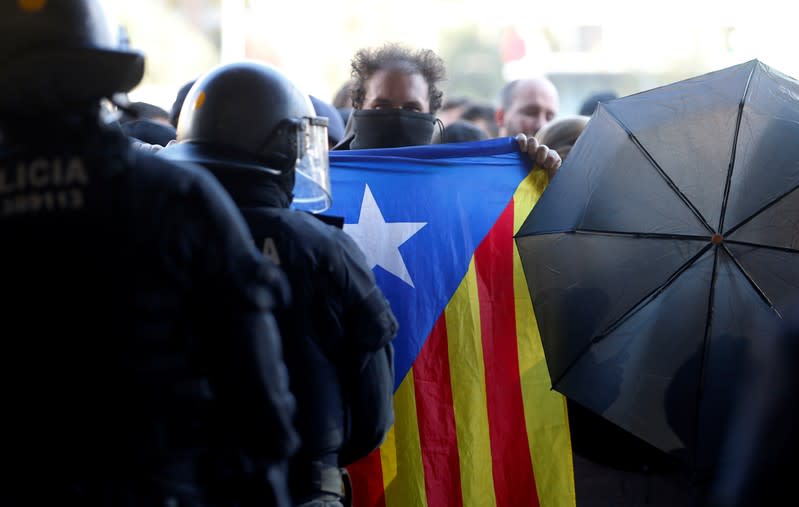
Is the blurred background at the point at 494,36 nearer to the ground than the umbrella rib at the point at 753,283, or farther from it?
nearer to the ground

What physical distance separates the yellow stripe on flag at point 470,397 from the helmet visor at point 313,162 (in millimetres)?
948

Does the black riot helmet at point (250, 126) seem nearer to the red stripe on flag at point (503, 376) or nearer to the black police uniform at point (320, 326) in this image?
the black police uniform at point (320, 326)

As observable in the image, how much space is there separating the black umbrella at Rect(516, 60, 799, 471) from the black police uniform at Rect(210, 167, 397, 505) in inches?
34.2

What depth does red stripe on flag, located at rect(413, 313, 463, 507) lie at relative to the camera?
4070mm

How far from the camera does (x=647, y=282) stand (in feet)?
11.9

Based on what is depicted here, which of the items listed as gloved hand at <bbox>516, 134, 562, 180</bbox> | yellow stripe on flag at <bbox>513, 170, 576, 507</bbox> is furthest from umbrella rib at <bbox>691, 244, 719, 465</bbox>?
gloved hand at <bbox>516, 134, 562, 180</bbox>

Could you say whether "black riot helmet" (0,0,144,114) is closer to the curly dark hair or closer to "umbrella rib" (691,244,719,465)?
"umbrella rib" (691,244,719,465)

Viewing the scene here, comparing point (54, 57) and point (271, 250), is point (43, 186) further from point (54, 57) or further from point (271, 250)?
point (271, 250)

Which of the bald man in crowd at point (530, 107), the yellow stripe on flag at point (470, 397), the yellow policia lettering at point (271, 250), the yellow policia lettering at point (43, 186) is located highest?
the yellow policia lettering at point (43, 186)

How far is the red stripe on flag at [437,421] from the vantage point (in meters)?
4.07

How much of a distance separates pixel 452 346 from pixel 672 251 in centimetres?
92

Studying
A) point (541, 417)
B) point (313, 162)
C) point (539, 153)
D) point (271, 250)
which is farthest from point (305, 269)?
point (539, 153)

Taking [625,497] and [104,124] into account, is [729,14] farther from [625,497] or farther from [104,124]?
[104,124]

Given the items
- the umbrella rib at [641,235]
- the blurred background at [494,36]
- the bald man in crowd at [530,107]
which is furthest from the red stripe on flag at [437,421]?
the blurred background at [494,36]
